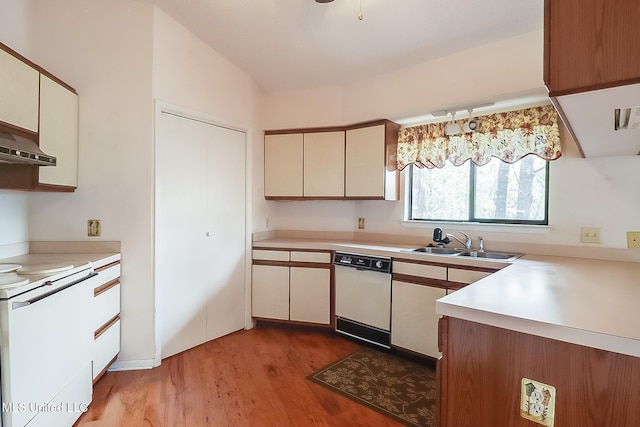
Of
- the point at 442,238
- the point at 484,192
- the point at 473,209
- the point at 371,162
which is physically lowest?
the point at 442,238

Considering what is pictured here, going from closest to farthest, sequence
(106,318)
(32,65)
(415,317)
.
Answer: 1. (32,65)
2. (106,318)
3. (415,317)

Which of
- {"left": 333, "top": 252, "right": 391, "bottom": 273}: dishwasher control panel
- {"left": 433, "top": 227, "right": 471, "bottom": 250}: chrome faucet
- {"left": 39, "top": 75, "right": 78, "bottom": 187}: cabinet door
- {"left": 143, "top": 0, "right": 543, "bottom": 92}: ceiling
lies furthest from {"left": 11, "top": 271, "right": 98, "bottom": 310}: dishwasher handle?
{"left": 433, "top": 227, "right": 471, "bottom": 250}: chrome faucet

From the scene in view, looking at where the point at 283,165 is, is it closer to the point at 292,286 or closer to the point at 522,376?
the point at 292,286

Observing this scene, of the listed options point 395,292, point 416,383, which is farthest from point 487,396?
point 395,292

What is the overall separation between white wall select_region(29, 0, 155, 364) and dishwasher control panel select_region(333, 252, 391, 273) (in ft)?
5.25

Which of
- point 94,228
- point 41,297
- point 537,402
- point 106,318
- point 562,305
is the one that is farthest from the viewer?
point 94,228

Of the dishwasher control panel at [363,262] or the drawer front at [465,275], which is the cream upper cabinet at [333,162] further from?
the drawer front at [465,275]

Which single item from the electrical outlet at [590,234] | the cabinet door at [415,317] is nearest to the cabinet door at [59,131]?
the cabinet door at [415,317]

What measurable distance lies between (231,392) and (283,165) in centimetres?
220

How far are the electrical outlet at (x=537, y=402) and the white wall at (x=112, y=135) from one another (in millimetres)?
2485

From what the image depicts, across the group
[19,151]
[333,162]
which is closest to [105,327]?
[19,151]

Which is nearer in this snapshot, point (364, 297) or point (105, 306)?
point (105, 306)

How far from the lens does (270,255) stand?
10.9ft

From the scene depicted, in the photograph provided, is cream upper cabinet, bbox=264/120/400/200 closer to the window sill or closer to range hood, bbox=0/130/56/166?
the window sill
